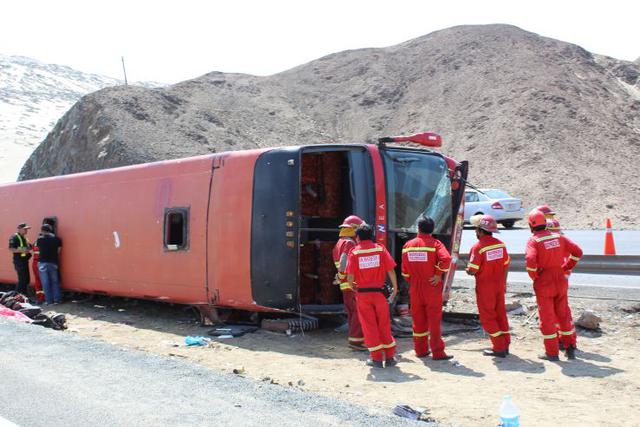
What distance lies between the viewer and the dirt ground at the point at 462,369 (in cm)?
568

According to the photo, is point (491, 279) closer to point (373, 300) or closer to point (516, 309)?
point (373, 300)

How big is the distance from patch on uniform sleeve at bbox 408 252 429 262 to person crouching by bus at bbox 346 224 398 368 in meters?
0.28

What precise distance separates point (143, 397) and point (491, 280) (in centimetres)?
389

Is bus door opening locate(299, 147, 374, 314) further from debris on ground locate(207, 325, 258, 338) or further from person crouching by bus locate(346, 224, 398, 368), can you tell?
person crouching by bus locate(346, 224, 398, 368)

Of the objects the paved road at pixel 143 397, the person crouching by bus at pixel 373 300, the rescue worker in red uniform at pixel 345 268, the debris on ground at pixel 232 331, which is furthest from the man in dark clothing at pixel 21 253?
the person crouching by bus at pixel 373 300

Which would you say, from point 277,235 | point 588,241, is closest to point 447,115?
point 588,241

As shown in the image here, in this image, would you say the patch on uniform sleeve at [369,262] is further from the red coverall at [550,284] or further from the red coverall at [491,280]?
the red coverall at [550,284]

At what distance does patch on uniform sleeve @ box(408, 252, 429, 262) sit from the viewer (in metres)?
7.41

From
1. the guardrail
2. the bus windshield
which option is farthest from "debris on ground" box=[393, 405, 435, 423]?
the guardrail

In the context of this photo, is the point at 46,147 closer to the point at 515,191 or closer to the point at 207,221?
the point at 515,191

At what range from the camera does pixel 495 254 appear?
24.4 feet

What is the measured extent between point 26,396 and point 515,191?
3020 centimetres

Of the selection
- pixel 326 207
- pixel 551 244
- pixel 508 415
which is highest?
pixel 326 207

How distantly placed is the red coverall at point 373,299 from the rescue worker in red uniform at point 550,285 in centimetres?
160
